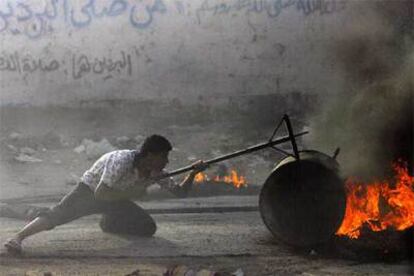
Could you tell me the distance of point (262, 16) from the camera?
9.84 m

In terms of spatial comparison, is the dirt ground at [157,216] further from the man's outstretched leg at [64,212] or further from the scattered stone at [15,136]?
the man's outstretched leg at [64,212]

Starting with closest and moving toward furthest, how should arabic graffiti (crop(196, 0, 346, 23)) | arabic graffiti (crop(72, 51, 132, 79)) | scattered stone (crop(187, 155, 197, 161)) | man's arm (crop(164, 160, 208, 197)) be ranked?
1. man's arm (crop(164, 160, 208, 197))
2. scattered stone (crop(187, 155, 197, 161))
3. arabic graffiti (crop(196, 0, 346, 23))
4. arabic graffiti (crop(72, 51, 132, 79))

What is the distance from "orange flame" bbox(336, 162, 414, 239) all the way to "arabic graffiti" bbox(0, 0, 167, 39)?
17.6 ft

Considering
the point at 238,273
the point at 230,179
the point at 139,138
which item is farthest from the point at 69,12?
the point at 238,273

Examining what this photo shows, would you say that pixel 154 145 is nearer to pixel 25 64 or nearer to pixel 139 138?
pixel 139 138

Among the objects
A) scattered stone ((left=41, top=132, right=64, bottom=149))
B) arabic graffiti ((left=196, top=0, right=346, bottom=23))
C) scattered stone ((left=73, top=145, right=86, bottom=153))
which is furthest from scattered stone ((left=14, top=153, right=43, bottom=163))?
arabic graffiti ((left=196, top=0, right=346, bottom=23))

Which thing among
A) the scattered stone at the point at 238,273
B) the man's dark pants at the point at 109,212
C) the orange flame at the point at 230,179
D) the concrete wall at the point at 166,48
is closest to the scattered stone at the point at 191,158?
the orange flame at the point at 230,179

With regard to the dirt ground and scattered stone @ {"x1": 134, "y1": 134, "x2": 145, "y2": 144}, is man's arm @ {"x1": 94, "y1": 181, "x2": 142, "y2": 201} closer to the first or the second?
the dirt ground

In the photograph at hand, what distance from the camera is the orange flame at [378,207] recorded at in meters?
5.43

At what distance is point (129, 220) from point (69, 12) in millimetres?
5105

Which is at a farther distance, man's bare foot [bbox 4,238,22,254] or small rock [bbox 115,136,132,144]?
small rock [bbox 115,136,132,144]

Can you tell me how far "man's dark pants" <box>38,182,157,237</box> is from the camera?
5.54m

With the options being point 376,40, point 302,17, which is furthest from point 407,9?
point 302,17

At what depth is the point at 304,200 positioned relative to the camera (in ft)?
16.9
